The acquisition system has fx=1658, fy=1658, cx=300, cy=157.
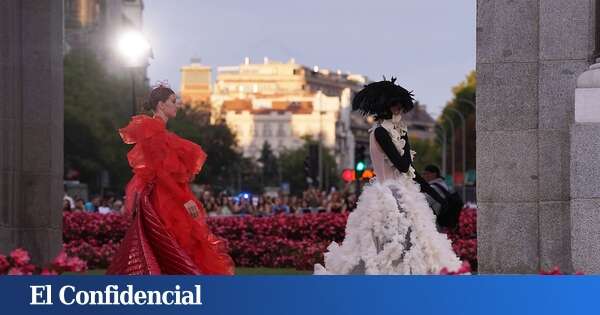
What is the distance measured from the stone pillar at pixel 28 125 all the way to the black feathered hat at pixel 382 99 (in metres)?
7.94

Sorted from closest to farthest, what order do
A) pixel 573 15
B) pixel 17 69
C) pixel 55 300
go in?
1. pixel 55 300
2. pixel 573 15
3. pixel 17 69

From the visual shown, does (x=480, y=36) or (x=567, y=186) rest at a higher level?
(x=480, y=36)

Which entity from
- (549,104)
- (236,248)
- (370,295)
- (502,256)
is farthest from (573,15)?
(236,248)

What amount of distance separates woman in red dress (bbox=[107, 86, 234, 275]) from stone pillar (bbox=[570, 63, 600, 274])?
2.76 metres

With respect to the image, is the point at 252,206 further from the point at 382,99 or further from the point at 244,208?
the point at 382,99

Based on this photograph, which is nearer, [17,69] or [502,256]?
[502,256]

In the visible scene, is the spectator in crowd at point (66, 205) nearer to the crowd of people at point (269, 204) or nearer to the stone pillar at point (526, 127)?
the crowd of people at point (269, 204)

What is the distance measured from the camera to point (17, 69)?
18.9m

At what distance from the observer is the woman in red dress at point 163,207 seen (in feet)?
42.0

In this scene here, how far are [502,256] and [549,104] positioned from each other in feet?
4.01

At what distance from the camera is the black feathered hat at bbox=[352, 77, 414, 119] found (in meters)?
11.6

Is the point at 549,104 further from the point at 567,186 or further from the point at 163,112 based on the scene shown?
the point at 163,112

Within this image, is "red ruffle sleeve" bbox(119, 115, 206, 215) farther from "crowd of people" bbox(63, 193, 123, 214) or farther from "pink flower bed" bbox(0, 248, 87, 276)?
"crowd of people" bbox(63, 193, 123, 214)

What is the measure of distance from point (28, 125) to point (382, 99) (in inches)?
324
